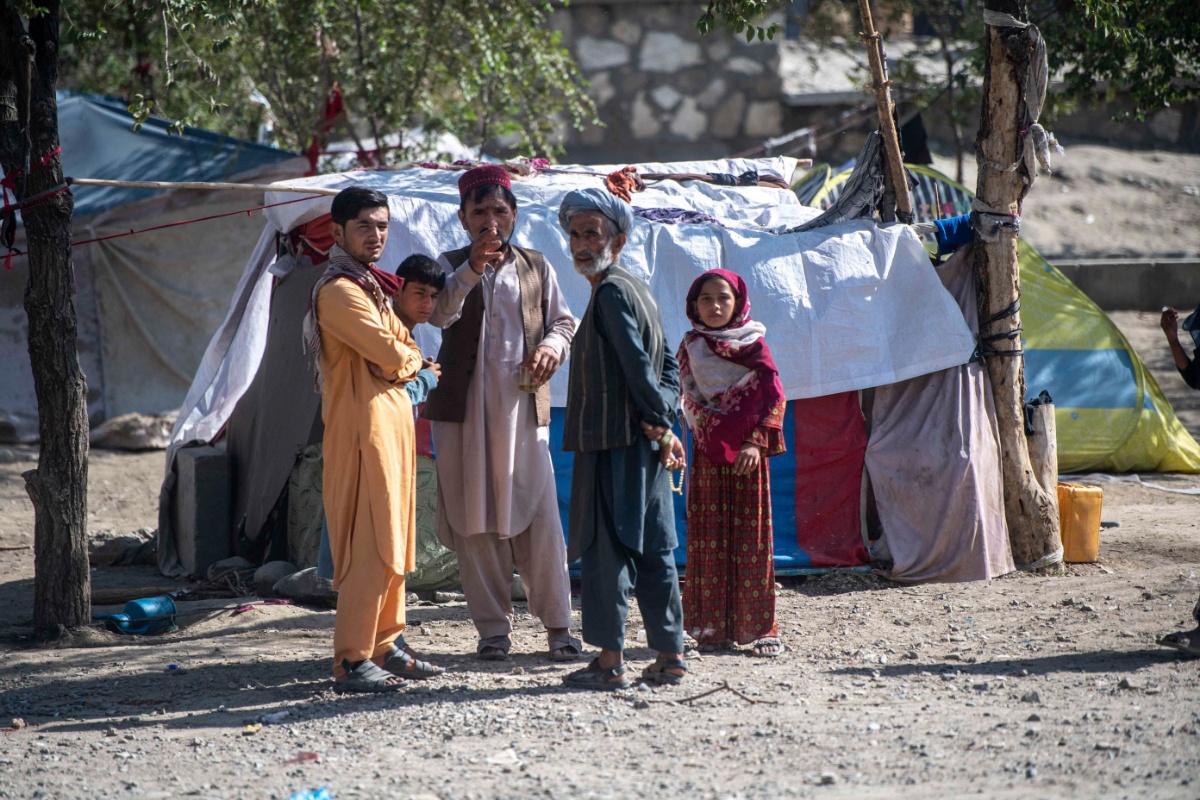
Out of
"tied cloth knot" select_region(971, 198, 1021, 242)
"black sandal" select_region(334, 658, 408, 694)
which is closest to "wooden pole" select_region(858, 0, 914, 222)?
"tied cloth knot" select_region(971, 198, 1021, 242)

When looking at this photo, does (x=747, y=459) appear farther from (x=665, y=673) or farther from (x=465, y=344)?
(x=465, y=344)

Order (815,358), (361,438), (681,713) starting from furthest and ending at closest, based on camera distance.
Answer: (815,358) < (361,438) < (681,713)

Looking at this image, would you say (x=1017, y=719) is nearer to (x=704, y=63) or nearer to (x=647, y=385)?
(x=647, y=385)

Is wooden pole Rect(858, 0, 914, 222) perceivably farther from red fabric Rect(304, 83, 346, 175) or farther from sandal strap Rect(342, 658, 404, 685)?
red fabric Rect(304, 83, 346, 175)

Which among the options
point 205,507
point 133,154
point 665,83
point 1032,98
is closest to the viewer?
point 1032,98

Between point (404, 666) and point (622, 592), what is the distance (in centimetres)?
77

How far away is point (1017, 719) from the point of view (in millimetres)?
3406

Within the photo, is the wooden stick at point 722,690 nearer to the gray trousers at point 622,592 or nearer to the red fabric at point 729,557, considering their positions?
the gray trousers at point 622,592

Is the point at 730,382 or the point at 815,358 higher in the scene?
the point at 815,358

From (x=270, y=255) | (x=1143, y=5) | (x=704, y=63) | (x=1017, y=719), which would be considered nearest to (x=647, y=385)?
(x=1017, y=719)

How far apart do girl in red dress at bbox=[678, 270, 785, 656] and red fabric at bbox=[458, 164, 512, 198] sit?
0.78m

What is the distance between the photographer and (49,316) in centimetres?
454

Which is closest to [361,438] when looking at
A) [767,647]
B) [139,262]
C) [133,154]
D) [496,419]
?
[496,419]

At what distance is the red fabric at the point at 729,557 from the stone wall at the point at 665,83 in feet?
29.7
